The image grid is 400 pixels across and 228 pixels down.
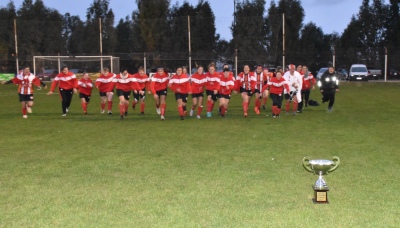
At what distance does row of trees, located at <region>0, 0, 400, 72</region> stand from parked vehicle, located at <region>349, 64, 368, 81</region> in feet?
7.04

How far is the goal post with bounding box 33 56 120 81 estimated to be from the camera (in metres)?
48.8

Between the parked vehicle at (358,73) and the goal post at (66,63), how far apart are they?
21.9 metres

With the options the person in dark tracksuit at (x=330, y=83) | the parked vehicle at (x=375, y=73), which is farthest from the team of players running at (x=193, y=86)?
the parked vehicle at (x=375, y=73)

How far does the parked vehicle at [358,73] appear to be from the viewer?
5237cm

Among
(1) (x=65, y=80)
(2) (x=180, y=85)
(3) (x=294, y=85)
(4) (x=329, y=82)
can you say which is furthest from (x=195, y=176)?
(4) (x=329, y=82)

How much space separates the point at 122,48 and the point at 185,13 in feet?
72.8

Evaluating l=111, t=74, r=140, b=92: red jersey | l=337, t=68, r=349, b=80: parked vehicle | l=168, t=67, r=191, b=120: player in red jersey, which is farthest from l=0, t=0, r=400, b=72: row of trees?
l=168, t=67, r=191, b=120: player in red jersey

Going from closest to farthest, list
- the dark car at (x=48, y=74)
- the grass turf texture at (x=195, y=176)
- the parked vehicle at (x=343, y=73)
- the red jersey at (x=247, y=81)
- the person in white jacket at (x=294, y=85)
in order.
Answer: the grass turf texture at (x=195, y=176), the red jersey at (x=247, y=81), the person in white jacket at (x=294, y=85), the dark car at (x=48, y=74), the parked vehicle at (x=343, y=73)

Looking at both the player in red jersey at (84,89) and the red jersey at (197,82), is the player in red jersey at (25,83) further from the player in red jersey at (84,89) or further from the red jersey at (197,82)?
the red jersey at (197,82)

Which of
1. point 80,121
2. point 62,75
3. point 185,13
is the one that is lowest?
point 80,121

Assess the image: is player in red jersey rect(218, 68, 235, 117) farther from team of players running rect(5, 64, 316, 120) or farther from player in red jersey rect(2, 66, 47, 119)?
player in red jersey rect(2, 66, 47, 119)

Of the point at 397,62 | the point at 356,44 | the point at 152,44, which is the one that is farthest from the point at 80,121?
the point at 356,44

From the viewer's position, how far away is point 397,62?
5347 centimetres

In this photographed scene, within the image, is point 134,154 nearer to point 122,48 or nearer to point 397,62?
point 397,62
